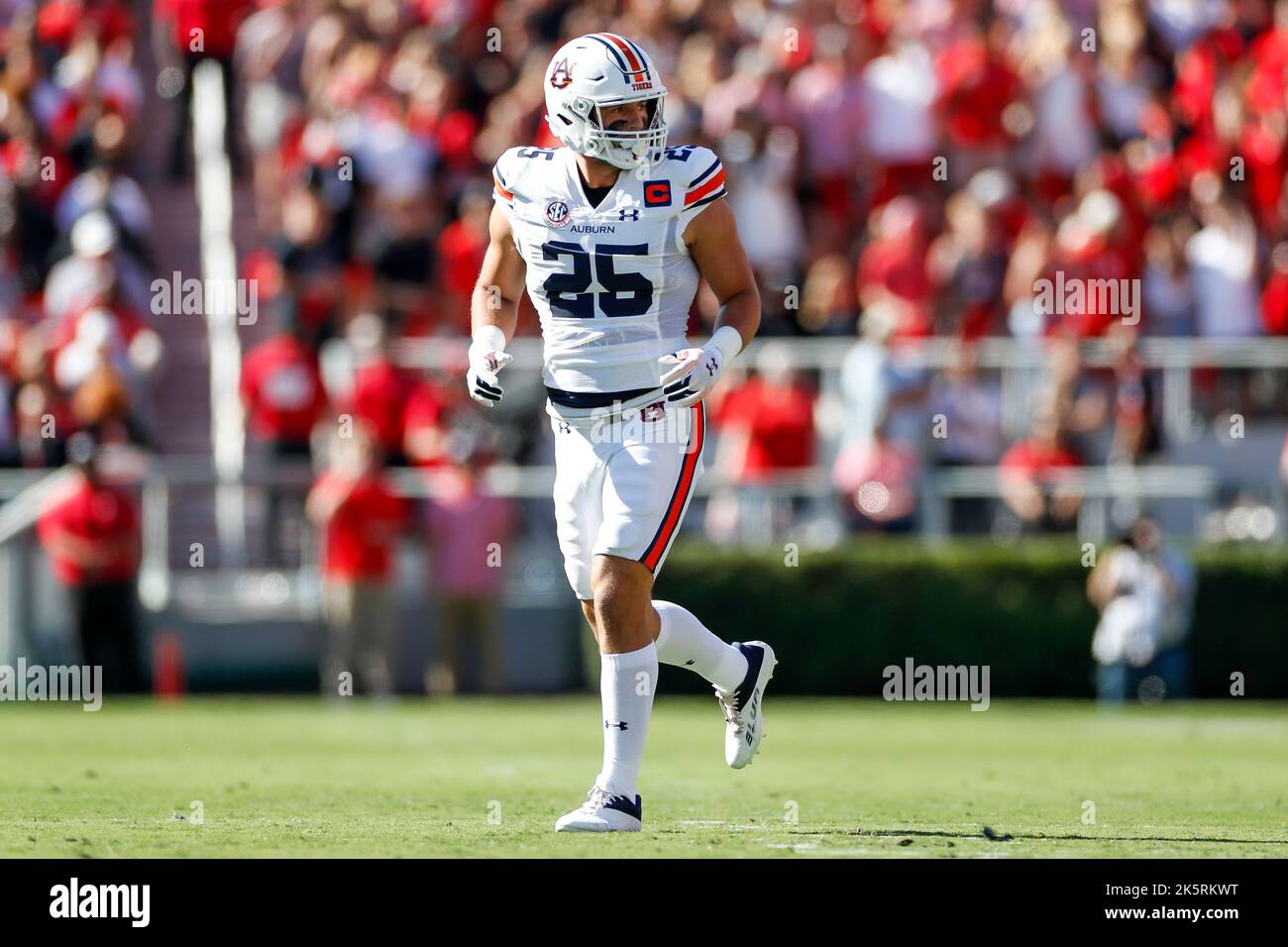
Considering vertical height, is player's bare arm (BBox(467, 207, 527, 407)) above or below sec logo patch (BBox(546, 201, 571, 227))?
below

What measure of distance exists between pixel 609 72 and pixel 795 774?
4.25m

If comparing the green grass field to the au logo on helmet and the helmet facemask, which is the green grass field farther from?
the au logo on helmet

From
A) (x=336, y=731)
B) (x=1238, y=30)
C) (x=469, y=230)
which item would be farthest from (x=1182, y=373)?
(x=336, y=731)

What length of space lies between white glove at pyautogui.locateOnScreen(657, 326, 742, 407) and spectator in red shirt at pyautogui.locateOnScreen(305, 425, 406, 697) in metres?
9.13

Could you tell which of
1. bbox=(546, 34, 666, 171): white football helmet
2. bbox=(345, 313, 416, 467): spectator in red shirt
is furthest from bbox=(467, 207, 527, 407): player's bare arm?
A: bbox=(345, 313, 416, 467): spectator in red shirt

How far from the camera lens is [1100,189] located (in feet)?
61.8

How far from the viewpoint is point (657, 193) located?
30.2 feet

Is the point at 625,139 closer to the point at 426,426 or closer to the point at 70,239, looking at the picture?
the point at 426,426

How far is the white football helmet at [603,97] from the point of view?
29.8 feet

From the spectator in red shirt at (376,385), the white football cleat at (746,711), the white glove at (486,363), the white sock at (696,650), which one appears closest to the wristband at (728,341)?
the white glove at (486,363)

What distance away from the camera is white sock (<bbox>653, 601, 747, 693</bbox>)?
970cm

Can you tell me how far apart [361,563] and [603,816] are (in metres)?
9.40
